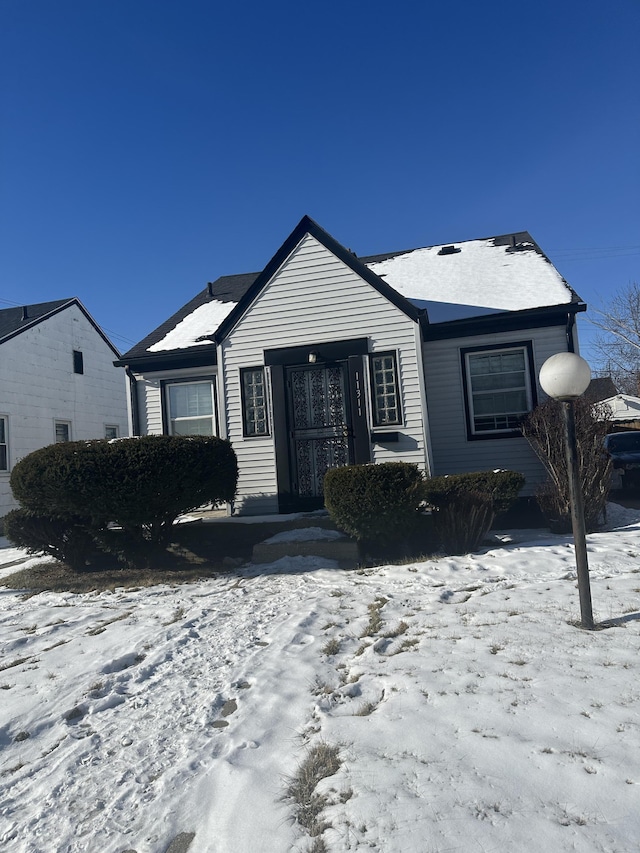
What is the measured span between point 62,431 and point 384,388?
43.0ft

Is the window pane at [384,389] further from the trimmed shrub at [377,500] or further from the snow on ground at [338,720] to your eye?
the snow on ground at [338,720]

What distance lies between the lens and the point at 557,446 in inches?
378

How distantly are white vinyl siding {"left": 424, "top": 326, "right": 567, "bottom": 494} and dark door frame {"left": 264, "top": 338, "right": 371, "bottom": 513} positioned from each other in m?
1.56

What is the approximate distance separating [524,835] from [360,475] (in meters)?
5.57

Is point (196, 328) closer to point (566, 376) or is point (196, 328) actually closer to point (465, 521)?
point (465, 521)

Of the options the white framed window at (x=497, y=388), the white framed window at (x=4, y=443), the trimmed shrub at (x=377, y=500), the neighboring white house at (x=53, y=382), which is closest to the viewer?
the trimmed shrub at (x=377, y=500)

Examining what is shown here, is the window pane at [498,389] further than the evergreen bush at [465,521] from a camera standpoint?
Yes

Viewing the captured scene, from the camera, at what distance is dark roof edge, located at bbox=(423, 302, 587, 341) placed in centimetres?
1051

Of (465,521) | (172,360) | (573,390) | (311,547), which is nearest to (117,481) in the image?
(311,547)

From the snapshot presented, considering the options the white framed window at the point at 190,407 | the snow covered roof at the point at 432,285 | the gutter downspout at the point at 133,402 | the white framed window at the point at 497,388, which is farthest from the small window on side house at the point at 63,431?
the white framed window at the point at 497,388

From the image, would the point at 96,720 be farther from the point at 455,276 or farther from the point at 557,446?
the point at 455,276

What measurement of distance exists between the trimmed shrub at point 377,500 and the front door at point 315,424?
3.02 meters

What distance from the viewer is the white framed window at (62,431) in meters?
19.2

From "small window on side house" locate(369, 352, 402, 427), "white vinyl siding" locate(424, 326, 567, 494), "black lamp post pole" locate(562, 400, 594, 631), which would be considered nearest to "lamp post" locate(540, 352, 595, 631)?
"black lamp post pole" locate(562, 400, 594, 631)
